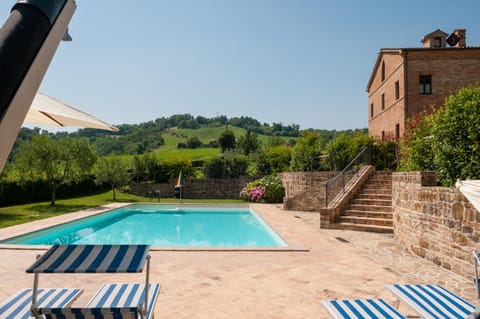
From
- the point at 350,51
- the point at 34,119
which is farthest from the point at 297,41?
the point at 34,119

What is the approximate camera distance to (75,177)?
19.2 meters

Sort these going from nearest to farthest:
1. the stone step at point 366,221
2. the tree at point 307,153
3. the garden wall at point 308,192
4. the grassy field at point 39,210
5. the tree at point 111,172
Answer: the stone step at point 366,221
the grassy field at point 39,210
the garden wall at point 308,192
the tree at point 307,153
the tree at point 111,172

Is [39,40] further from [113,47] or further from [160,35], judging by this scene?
[160,35]

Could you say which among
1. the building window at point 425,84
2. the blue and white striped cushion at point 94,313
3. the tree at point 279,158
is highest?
the building window at point 425,84

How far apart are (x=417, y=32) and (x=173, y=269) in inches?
895

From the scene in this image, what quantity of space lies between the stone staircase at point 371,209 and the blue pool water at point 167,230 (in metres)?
2.74

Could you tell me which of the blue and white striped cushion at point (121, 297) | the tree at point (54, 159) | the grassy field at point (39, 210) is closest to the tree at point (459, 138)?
the blue and white striped cushion at point (121, 297)

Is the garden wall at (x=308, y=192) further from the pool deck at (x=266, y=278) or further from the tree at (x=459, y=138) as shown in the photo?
the tree at (x=459, y=138)

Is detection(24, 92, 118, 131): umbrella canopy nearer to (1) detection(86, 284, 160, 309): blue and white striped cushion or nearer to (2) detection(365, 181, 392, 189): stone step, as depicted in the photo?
(1) detection(86, 284, 160, 309): blue and white striped cushion

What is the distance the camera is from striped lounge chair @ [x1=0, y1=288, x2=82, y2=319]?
3.38 metres

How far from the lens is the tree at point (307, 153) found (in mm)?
18641

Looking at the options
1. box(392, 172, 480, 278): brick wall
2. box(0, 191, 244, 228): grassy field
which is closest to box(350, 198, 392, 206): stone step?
box(392, 172, 480, 278): brick wall

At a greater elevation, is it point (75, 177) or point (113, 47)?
point (113, 47)

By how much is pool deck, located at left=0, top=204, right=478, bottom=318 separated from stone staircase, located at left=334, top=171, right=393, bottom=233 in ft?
6.04
